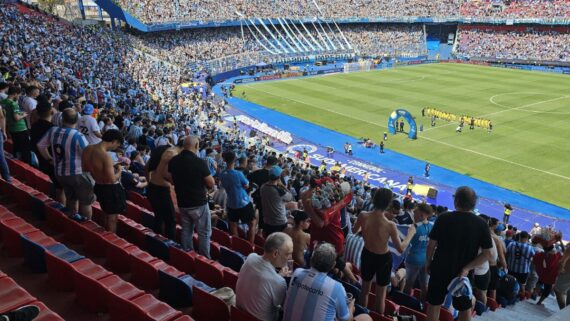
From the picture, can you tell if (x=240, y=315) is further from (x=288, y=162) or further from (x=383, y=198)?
(x=288, y=162)

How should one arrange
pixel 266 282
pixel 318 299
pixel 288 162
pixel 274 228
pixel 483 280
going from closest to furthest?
pixel 318 299, pixel 266 282, pixel 483 280, pixel 274 228, pixel 288 162

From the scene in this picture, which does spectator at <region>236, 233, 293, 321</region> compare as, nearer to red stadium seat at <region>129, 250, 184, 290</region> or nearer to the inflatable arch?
red stadium seat at <region>129, 250, 184, 290</region>

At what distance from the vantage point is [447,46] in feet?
250

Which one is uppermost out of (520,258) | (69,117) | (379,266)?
(69,117)

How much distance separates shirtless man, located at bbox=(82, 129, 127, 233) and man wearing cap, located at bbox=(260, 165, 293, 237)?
218 centimetres

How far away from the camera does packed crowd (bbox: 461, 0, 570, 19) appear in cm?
6656

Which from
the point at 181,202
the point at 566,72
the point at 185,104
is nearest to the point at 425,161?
the point at 185,104

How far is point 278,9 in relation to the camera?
72.1 meters

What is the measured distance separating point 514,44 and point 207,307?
74.0 meters

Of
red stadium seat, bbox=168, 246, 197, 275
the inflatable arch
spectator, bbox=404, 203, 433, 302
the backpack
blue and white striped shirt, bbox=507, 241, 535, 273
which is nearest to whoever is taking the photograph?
red stadium seat, bbox=168, 246, 197, 275

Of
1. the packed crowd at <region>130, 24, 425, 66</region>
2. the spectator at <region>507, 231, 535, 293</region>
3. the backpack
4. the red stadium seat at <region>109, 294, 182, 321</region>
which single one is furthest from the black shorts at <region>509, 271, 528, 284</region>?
the packed crowd at <region>130, 24, 425, 66</region>

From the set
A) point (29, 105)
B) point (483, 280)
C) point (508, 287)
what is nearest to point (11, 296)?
point (483, 280)

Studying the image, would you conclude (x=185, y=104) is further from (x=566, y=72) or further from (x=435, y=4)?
(x=435, y=4)

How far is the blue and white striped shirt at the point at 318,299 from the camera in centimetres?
413
